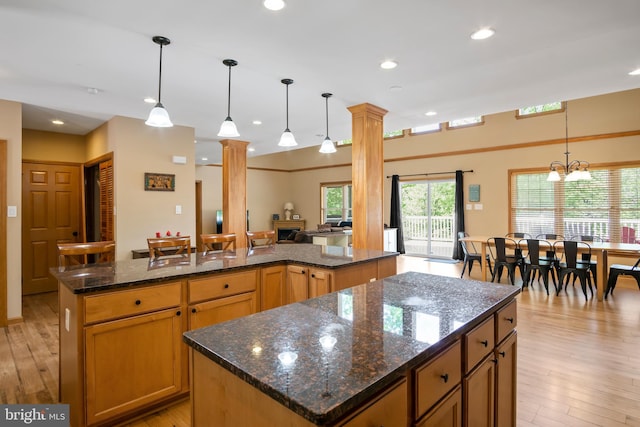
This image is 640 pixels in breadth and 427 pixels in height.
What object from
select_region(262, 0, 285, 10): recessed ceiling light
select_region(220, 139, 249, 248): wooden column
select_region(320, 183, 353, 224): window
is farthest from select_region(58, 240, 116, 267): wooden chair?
select_region(320, 183, 353, 224): window

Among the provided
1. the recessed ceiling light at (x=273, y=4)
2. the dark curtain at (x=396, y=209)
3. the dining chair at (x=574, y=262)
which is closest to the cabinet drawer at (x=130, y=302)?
the recessed ceiling light at (x=273, y=4)

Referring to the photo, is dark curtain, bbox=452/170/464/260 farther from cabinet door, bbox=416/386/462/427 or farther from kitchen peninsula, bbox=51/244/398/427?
cabinet door, bbox=416/386/462/427

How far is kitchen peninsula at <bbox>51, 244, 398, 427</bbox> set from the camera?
190cm

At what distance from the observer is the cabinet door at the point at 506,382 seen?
1583mm

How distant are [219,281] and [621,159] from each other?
7453 mm

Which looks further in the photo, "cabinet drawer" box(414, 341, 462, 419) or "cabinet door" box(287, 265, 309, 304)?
"cabinet door" box(287, 265, 309, 304)

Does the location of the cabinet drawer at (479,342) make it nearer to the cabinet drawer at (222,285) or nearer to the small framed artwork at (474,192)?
the cabinet drawer at (222,285)

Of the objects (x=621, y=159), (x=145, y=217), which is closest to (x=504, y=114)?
(x=621, y=159)

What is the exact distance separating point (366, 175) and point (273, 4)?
89.5 inches

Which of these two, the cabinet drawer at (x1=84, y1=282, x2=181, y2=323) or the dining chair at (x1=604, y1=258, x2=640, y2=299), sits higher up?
the cabinet drawer at (x1=84, y1=282, x2=181, y2=323)

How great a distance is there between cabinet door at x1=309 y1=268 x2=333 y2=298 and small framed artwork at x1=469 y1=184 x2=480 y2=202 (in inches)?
265

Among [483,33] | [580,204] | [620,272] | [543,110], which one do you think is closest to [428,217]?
[580,204]

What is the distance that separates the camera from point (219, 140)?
260 inches

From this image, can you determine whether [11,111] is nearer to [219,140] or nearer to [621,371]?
[219,140]
